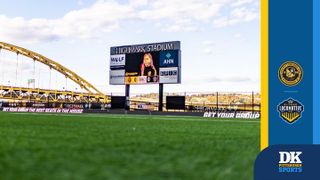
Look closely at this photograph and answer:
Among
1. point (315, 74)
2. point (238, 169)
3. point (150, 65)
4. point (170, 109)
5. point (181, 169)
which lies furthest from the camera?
point (150, 65)

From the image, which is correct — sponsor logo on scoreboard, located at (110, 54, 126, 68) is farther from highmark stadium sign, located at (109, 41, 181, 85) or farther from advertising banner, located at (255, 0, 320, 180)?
advertising banner, located at (255, 0, 320, 180)

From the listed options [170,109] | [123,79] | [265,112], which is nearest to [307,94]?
[265,112]

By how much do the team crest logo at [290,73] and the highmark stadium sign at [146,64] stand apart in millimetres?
32882

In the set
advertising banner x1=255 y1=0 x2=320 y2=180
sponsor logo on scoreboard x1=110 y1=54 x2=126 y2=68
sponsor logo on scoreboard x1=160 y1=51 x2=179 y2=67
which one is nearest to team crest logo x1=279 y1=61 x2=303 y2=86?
advertising banner x1=255 y1=0 x2=320 y2=180

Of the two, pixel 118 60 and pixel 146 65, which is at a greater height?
pixel 118 60

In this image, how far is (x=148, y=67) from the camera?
125ft

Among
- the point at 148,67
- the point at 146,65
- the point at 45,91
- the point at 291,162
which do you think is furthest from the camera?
the point at 45,91

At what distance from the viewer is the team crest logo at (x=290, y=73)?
3533 mm

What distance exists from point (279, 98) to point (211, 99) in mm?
34013

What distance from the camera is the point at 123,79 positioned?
39.7 m

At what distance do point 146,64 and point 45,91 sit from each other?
52.8 meters

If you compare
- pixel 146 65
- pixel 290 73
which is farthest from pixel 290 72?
pixel 146 65

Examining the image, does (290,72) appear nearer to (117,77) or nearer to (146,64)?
(146,64)

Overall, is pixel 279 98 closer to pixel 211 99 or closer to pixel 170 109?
pixel 170 109
